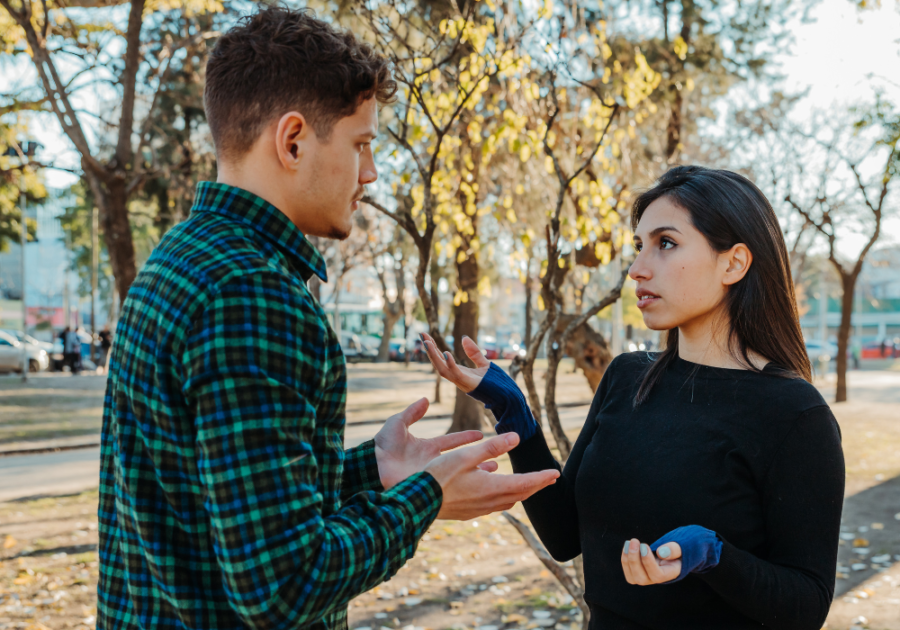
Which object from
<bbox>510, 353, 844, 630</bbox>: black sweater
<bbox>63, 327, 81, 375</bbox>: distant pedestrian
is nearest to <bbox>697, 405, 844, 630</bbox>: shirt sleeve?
<bbox>510, 353, 844, 630</bbox>: black sweater

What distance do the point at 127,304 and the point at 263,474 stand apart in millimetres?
454

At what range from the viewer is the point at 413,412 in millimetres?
1796

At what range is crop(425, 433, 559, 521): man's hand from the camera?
1441mm

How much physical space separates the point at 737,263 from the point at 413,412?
109 centimetres

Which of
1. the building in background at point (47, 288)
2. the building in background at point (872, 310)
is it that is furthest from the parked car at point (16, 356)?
the building in background at point (872, 310)

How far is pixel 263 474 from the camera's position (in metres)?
1.17

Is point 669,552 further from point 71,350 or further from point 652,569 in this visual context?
point 71,350

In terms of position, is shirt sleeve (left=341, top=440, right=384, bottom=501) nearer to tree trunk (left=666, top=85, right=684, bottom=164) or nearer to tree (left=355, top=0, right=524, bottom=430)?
tree (left=355, top=0, right=524, bottom=430)

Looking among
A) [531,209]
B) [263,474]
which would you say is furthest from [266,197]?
[531,209]

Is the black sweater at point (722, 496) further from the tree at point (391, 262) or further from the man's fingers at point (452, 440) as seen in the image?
the tree at point (391, 262)

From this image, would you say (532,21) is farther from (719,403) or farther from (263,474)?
(263,474)

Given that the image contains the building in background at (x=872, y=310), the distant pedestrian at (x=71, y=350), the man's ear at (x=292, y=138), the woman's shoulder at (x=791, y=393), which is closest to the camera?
the man's ear at (x=292, y=138)

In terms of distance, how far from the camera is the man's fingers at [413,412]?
1.77 metres

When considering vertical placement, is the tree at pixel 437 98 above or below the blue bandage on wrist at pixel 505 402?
above
